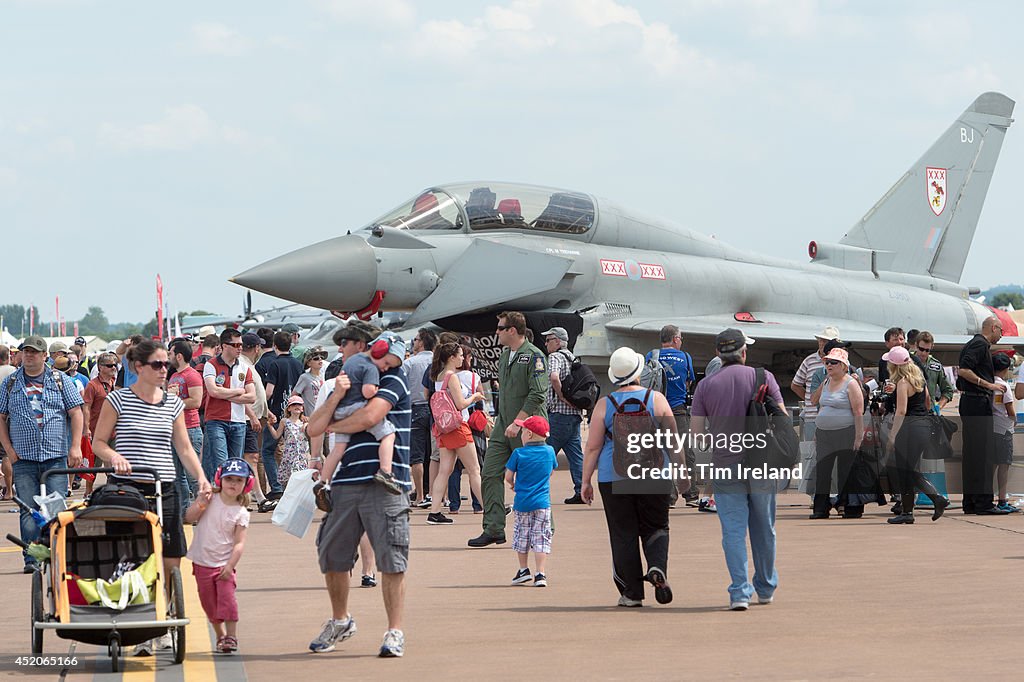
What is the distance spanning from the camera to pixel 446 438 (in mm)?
12383

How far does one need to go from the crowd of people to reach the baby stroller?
0.31 m

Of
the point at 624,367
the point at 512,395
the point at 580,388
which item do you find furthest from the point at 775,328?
the point at 624,367

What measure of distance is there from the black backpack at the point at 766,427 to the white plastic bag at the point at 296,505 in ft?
8.68

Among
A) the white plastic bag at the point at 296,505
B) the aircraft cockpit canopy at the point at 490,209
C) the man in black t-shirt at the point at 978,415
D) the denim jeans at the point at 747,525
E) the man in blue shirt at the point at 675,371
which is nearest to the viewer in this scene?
the white plastic bag at the point at 296,505

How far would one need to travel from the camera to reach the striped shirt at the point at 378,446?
7.02 m

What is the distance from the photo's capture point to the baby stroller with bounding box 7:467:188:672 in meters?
6.48

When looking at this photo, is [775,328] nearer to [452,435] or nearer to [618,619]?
[452,435]

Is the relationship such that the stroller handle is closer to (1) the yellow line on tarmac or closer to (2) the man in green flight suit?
(1) the yellow line on tarmac

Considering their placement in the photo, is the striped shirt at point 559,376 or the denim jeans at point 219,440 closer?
the denim jeans at point 219,440

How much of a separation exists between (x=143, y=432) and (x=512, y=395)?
376cm

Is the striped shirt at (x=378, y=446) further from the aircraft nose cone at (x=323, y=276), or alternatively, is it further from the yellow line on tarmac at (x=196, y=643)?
the aircraft nose cone at (x=323, y=276)

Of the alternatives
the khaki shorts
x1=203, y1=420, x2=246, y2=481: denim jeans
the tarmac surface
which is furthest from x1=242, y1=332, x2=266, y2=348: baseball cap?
the khaki shorts

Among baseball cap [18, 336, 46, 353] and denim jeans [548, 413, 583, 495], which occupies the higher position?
baseball cap [18, 336, 46, 353]

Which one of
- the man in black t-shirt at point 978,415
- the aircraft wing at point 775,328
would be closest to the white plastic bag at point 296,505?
the man in black t-shirt at point 978,415
